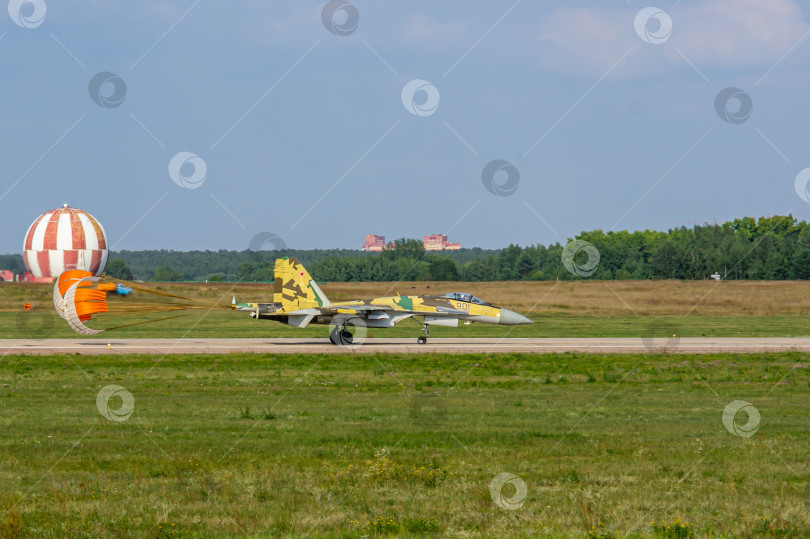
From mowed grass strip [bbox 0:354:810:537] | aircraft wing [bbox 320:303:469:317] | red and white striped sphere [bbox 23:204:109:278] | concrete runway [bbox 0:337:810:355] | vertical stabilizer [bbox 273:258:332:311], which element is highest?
red and white striped sphere [bbox 23:204:109:278]

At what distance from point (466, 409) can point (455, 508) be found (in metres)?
8.43

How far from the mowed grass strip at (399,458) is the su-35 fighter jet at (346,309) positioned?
11.6m

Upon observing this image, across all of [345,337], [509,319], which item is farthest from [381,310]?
[509,319]

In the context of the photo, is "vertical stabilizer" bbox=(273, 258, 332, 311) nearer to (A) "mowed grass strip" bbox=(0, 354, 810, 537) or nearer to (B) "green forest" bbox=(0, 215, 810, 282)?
(A) "mowed grass strip" bbox=(0, 354, 810, 537)

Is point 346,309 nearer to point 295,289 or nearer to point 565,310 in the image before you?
point 295,289

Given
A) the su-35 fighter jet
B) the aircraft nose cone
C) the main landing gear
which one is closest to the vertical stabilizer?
the su-35 fighter jet

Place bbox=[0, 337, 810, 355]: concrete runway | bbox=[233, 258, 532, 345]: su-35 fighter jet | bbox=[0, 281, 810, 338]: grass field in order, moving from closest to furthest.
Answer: bbox=[0, 337, 810, 355]: concrete runway, bbox=[233, 258, 532, 345]: su-35 fighter jet, bbox=[0, 281, 810, 338]: grass field

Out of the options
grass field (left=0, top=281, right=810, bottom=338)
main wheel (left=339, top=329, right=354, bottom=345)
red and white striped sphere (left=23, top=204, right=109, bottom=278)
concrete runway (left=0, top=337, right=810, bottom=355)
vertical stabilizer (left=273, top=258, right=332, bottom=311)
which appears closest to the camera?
concrete runway (left=0, top=337, right=810, bottom=355)

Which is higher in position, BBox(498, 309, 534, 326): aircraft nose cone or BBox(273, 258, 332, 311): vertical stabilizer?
BBox(273, 258, 332, 311): vertical stabilizer

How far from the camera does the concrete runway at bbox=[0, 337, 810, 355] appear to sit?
3509cm

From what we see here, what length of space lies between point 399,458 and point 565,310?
57.5 metres

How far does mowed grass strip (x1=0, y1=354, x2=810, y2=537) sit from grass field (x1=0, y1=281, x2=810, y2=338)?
2420 centimetres

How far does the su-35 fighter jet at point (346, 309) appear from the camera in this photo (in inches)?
1436

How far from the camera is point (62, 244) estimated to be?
3226 inches
